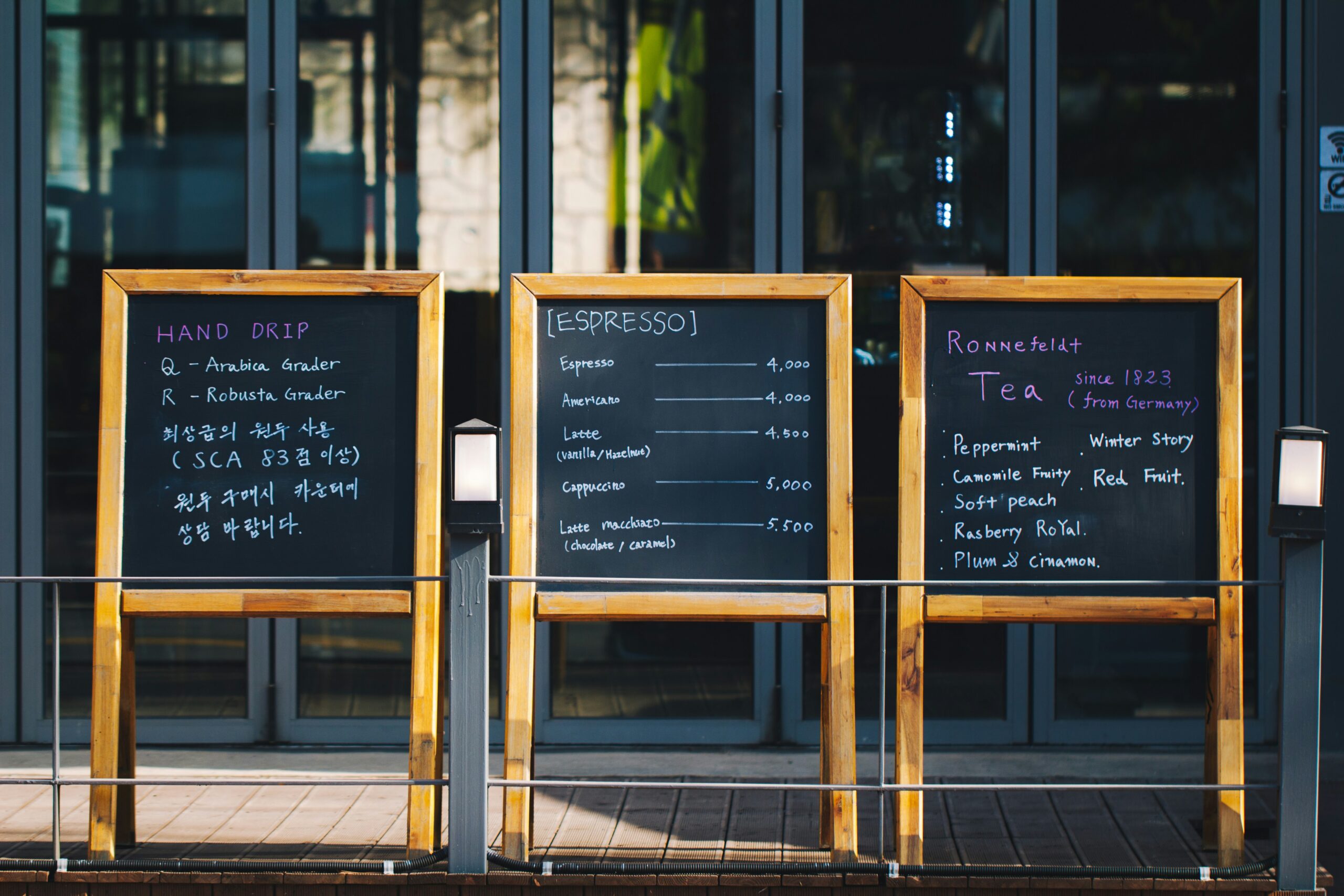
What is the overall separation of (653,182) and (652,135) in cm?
21

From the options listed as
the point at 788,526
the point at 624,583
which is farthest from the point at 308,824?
the point at 788,526

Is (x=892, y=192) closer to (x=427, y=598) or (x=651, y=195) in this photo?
(x=651, y=195)

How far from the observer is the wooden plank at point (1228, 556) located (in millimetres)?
3510

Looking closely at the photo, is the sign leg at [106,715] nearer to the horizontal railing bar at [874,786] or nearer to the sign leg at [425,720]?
the sign leg at [425,720]

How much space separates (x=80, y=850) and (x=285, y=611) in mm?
1078

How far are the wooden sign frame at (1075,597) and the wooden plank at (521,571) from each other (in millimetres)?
1145

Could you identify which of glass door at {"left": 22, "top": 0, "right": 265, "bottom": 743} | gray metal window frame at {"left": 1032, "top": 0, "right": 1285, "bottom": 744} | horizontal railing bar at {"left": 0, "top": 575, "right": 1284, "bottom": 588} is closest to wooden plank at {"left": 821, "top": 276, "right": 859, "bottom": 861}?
horizontal railing bar at {"left": 0, "top": 575, "right": 1284, "bottom": 588}

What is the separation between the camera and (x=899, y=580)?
3.48 metres

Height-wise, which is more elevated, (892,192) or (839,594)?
(892,192)

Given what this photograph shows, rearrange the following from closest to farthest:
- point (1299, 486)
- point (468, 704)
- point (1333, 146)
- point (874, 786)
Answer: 1. point (874, 786)
2. point (1299, 486)
3. point (468, 704)
4. point (1333, 146)

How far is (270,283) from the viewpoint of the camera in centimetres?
366

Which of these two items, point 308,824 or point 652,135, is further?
point 652,135

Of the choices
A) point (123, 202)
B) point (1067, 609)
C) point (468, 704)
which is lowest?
point (468, 704)

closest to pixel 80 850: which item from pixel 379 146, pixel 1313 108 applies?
pixel 379 146
